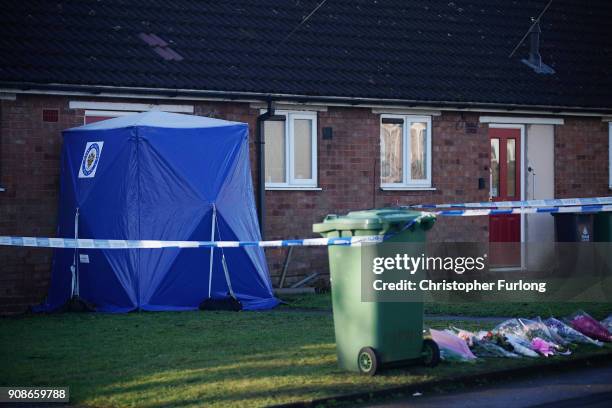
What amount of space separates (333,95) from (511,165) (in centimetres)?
474

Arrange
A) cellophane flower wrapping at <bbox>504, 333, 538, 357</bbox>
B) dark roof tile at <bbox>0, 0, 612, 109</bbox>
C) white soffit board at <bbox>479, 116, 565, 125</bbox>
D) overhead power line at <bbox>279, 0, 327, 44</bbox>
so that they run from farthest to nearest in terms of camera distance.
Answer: white soffit board at <bbox>479, 116, 565, 125</bbox>, overhead power line at <bbox>279, 0, 327, 44</bbox>, dark roof tile at <bbox>0, 0, 612, 109</bbox>, cellophane flower wrapping at <bbox>504, 333, 538, 357</bbox>

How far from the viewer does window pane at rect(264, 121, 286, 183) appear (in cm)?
1800

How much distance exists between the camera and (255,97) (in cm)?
1741

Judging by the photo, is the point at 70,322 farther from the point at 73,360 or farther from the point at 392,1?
the point at 392,1

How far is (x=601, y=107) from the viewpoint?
69.1 ft

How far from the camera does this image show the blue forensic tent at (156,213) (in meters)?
14.8

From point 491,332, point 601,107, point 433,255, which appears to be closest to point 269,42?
point 433,255

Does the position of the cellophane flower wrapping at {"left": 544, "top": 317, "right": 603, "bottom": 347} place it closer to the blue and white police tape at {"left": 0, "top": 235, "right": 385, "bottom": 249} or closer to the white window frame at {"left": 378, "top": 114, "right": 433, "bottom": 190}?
the blue and white police tape at {"left": 0, "top": 235, "right": 385, "bottom": 249}

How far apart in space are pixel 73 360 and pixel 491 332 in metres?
4.06

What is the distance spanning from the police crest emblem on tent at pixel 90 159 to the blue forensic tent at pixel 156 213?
1 centimetres

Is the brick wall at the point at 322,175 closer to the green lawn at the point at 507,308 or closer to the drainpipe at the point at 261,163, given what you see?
the drainpipe at the point at 261,163

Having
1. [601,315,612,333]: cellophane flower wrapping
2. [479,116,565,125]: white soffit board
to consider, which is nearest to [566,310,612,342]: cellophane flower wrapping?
[601,315,612,333]: cellophane flower wrapping

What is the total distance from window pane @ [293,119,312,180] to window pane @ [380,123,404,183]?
146 centimetres

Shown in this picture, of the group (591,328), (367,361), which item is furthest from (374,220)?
(591,328)
